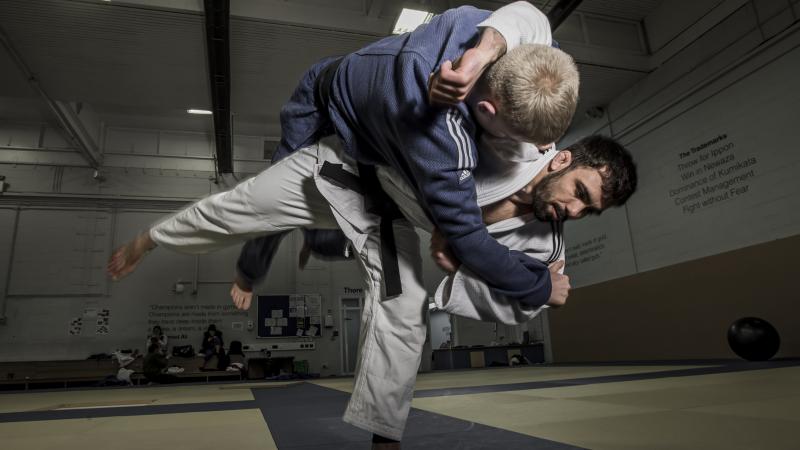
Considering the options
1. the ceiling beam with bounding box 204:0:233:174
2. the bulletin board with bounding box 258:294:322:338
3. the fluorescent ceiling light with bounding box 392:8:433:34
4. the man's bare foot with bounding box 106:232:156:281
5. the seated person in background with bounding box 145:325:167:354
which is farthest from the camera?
the bulletin board with bounding box 258:294:322:338

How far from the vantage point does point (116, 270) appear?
67.2 inches

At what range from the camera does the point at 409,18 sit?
5609 millimetres

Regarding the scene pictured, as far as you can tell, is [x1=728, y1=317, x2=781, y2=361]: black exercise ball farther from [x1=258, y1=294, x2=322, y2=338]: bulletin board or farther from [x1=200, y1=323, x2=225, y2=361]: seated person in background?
[x1=200, y1=323, x2=225, y2=361]: seated person in background

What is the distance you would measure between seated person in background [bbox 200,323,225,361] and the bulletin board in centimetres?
86

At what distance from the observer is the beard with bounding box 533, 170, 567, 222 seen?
51.6 inches

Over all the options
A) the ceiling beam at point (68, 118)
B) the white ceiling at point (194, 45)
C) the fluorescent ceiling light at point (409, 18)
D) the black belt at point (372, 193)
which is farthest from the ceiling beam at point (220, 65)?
the black belt at point (372, 193)

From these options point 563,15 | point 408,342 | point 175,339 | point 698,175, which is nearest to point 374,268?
point 408,342

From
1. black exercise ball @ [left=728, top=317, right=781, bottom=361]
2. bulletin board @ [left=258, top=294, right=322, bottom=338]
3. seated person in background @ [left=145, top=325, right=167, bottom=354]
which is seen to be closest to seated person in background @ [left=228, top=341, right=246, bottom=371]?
bulletin board @ [left=258, top=294, right=322, bottom=338]

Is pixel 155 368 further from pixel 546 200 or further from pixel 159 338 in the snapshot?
pixel 546 200

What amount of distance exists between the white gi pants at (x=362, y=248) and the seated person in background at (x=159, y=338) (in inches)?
327

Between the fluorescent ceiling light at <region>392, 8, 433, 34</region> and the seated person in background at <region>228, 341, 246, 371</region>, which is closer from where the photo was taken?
the fluorescent ceiling light at <region>392, 8, 433, 34</region>

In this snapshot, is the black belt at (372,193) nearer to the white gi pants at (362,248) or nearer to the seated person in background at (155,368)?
the white gi pants at (362,248)

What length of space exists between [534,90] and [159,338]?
9.48 m

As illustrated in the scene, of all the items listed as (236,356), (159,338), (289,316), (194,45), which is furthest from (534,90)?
(289,316)
